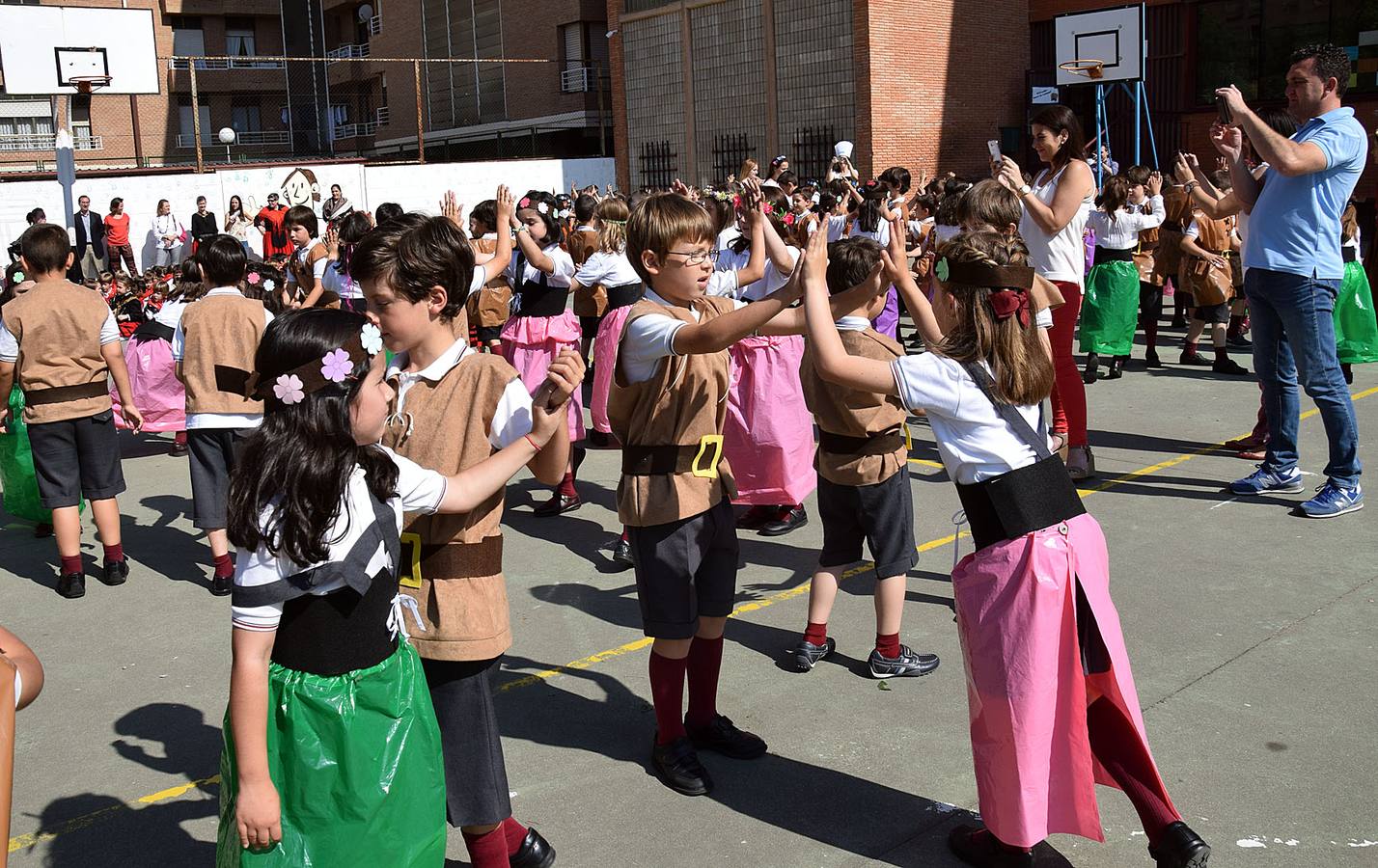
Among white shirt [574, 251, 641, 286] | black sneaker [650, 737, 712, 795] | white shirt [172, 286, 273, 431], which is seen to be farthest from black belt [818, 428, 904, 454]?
white shirt [574, 251, 641, 286]

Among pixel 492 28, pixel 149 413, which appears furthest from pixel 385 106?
pixel 149 413

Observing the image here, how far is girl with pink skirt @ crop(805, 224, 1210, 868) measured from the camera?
307cm

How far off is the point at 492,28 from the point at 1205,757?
38.9 meters

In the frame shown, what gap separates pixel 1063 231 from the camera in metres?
6.78

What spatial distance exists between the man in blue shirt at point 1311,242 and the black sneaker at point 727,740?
370 cm

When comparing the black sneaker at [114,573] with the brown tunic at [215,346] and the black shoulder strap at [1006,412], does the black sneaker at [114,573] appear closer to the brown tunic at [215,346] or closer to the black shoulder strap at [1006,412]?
the brown tunic at [215,346]

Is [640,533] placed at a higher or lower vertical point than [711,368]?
lower

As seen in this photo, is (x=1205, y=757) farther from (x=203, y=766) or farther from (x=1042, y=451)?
(x=203, y=766)

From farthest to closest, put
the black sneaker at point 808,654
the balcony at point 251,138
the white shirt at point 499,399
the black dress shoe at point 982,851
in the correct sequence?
1. the balcony at point 251,138
2. the black sneaker at point 808,654
3. the black dress shoe at point 982,851
4. the white shirt at point 499,399

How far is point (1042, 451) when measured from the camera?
3182 mm

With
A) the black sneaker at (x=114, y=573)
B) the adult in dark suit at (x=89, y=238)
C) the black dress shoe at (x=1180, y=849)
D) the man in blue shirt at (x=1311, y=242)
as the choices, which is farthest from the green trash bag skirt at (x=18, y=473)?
the adult in dark suit at (x=89, y=238)

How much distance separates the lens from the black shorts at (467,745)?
3.04 metres

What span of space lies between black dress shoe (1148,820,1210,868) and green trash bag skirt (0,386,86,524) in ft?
19.9

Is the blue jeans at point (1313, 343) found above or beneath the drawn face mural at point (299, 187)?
beneath
